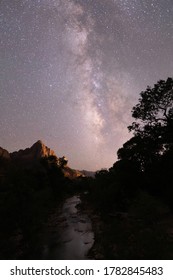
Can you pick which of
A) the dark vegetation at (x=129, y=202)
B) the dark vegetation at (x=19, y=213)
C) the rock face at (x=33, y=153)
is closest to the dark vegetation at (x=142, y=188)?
the dark vegetation at (x=129, y=202)

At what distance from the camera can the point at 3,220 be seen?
18.1 meters

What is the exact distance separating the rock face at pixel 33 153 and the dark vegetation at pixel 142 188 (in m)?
118

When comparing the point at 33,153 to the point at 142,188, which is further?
the point at 33,153

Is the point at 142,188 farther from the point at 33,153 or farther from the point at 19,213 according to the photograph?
the point at 33,153

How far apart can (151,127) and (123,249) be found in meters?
18.8

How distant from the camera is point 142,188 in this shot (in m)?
36.1

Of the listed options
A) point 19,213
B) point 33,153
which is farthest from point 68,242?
point 33,153

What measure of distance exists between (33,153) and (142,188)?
13395 cm

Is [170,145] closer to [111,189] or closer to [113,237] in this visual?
[111,189]

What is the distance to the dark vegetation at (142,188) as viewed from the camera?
65.1 ft

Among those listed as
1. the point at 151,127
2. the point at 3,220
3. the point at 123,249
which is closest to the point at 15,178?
the point at 3,220

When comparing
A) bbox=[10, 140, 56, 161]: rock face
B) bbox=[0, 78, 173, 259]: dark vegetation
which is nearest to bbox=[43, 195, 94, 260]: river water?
bbox=[0, 78, 173, 259]: dark vegetation

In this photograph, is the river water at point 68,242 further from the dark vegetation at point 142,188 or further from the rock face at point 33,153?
the rock face at point 33,153

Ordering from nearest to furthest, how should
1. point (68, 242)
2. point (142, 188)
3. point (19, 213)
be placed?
point (19, 213)
point (68, 242)
point (142, 188)
